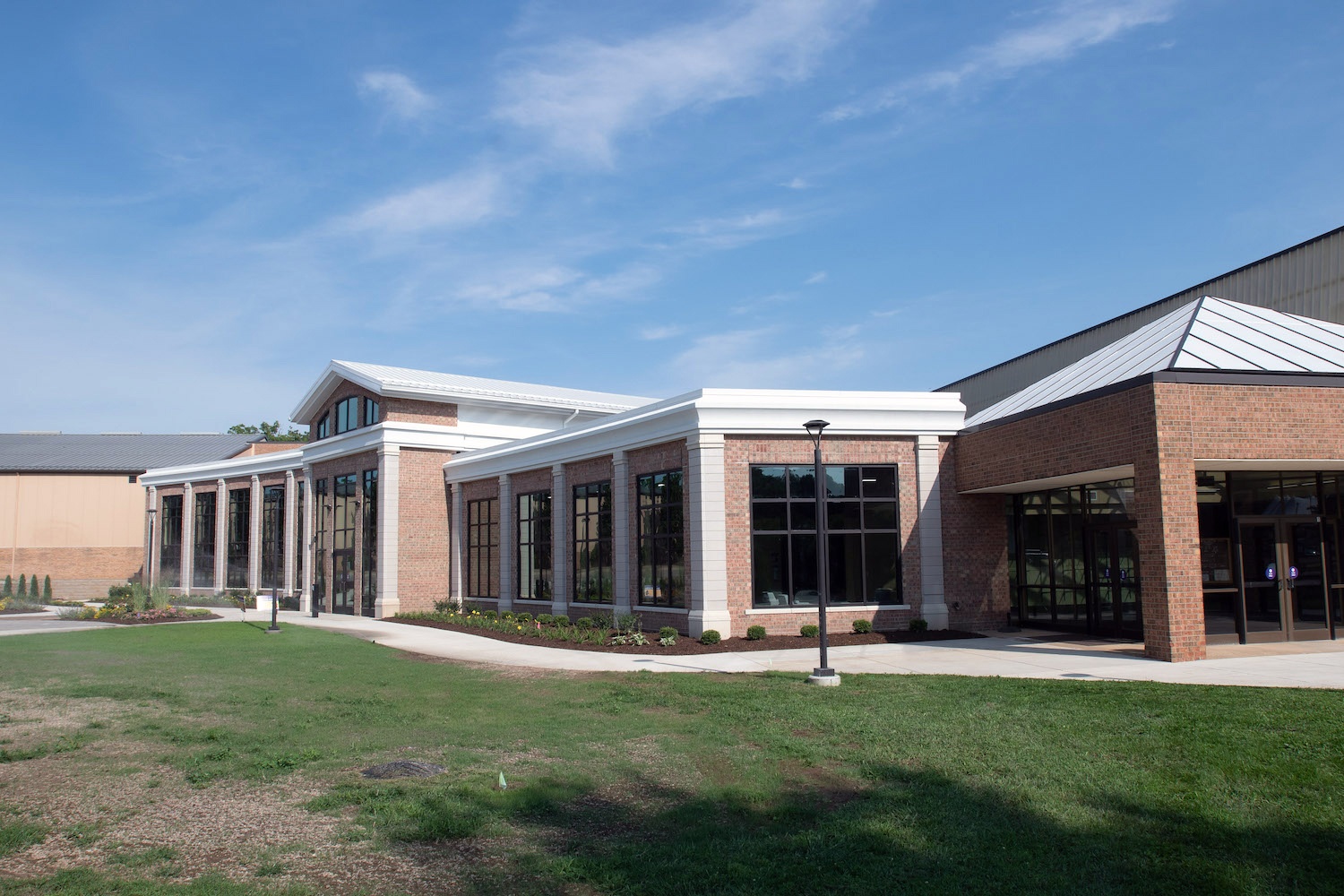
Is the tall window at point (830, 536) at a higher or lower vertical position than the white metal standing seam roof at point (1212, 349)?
lower

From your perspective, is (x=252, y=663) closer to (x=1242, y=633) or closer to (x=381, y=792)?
(x=381, y=792)

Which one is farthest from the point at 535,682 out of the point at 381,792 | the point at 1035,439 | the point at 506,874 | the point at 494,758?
the point at 1035,439

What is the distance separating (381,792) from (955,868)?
467cm

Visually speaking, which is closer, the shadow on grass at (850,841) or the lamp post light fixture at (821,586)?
the shadow on grass at (850,841)

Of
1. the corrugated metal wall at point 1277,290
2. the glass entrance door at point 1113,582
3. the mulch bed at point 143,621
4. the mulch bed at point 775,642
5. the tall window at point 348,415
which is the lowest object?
the mulch bed at point 143,621

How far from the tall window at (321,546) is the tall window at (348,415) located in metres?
2.29

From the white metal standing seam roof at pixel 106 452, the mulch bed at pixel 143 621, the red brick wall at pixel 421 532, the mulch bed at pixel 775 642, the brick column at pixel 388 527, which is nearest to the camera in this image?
the mulch bed at pixel 775 642

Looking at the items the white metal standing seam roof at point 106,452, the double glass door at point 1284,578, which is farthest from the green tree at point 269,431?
the double glass door at point 1284,578

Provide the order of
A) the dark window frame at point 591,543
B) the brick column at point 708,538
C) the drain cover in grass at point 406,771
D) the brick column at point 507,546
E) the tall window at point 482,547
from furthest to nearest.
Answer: the tall window at point 482,547 → the brick column at point 507,546 → the dark window frame at point 591,543 → the brick column at point 708,538 → the drain cover in grass at point 406,771

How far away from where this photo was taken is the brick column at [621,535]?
945 inches

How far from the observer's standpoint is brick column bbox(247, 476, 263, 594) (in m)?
41.9

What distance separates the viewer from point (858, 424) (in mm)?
21719

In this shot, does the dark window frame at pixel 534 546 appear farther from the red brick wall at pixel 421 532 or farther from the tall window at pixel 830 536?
the tall window at pixel 830 536

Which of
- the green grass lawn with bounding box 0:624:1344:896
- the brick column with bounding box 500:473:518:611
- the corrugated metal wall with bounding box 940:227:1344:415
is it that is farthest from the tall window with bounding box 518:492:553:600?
the corrugated metal wall with bounding box 940:227:1344:415
